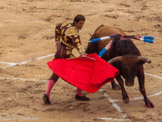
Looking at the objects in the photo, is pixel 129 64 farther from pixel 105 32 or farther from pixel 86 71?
pixel 105 32

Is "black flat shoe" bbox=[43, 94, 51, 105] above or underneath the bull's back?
underneath

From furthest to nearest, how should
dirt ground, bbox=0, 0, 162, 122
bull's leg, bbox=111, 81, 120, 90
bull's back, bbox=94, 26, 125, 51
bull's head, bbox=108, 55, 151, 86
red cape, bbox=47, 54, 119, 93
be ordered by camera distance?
bull's leg, bbox=111, 81, 120, 90
bull's back, bbox=94, 26, 125, 51
bull's head, bbox=108, 55, 151, 86
dirt ground, bbox=0, 0, 162, 122
red cape, bbox=47, 54, 119, 93

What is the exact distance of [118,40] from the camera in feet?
27.5

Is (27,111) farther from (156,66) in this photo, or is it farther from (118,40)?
(156,66)

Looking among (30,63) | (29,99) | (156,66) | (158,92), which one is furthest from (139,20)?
(29,99)

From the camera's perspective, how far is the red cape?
300 inches

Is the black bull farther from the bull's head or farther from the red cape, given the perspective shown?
the red cape

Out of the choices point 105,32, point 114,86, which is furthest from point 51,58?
point 114,86

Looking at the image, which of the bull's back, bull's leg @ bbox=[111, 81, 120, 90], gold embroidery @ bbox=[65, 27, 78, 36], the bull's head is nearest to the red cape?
the bull's head

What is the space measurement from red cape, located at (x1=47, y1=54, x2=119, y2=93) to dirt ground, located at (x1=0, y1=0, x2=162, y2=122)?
0.49 m

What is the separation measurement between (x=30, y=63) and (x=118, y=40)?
2977 millimetres

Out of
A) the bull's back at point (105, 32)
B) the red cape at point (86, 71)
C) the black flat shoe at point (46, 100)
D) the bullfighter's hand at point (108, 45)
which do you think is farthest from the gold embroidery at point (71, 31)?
the bull's back at point (105, 32)

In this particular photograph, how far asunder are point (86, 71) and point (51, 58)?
3.42m

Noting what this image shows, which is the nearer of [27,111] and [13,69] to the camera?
[27,111]
